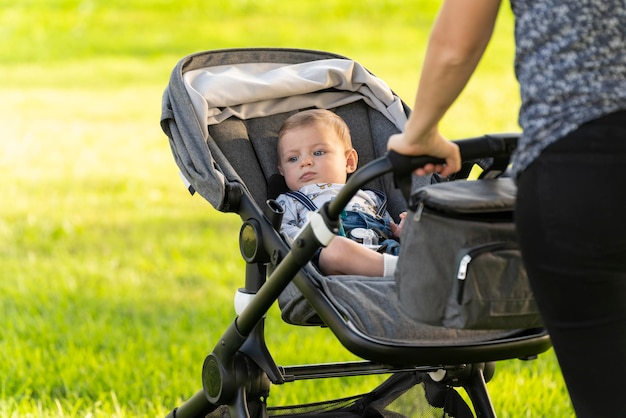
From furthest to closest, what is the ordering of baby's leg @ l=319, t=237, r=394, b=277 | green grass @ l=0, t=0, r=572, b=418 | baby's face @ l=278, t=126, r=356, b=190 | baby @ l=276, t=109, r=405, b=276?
green grass @ l=0, t=0, r=572, b=418, baby's face @ l=278, t=126, r=356, b=190, baby @ l=276, t=109, r=405, b=276, baby's leg @ l=319, t=237, r=394, b=277

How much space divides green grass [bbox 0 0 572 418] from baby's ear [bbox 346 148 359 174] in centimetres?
107

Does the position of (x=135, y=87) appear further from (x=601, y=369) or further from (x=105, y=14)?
(x=601, y=369)

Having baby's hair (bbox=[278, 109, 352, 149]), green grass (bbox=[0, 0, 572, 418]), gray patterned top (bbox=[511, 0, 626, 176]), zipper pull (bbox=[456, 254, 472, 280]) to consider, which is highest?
gray patterned top (bbox=[511, 0, 626, 176])

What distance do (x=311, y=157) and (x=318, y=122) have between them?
0.36 feet

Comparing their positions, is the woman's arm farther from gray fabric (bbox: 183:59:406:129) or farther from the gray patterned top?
gray fabric (bbox: 183:59:406:129)

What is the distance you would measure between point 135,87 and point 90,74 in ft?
3.73

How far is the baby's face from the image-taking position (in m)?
3.36

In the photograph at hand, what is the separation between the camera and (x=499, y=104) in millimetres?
11281

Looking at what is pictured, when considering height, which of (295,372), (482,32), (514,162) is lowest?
(295,372)

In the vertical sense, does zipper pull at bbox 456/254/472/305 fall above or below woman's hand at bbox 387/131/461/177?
below

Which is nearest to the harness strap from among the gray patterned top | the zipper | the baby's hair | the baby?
the baby

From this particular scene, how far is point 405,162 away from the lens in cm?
230

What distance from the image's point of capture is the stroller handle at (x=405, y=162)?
230 centimetres

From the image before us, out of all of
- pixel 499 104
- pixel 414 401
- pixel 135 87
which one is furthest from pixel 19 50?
pixel 414 401
